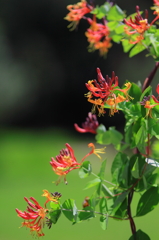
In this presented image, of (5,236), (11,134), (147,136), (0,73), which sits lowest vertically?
(11,134)

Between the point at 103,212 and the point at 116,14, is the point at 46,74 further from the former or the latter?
the point at 103,212

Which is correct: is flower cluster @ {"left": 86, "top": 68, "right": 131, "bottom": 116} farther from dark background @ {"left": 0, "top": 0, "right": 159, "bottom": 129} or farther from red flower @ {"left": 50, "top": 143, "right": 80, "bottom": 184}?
dark background @ {"left": 0, "top": 0, "right": 159, "bottom": 129}

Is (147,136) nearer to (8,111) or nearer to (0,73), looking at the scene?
(0,73)

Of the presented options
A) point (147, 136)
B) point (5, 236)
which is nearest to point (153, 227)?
point (5, 236)

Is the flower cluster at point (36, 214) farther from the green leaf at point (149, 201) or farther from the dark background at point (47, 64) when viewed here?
the dark background at point (47, 64)

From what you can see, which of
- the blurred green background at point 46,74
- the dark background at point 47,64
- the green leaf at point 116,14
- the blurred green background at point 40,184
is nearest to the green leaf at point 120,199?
the green leaf at point 116,14

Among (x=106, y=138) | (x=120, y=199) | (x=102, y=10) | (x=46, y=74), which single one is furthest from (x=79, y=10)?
(x=46, y=74)
